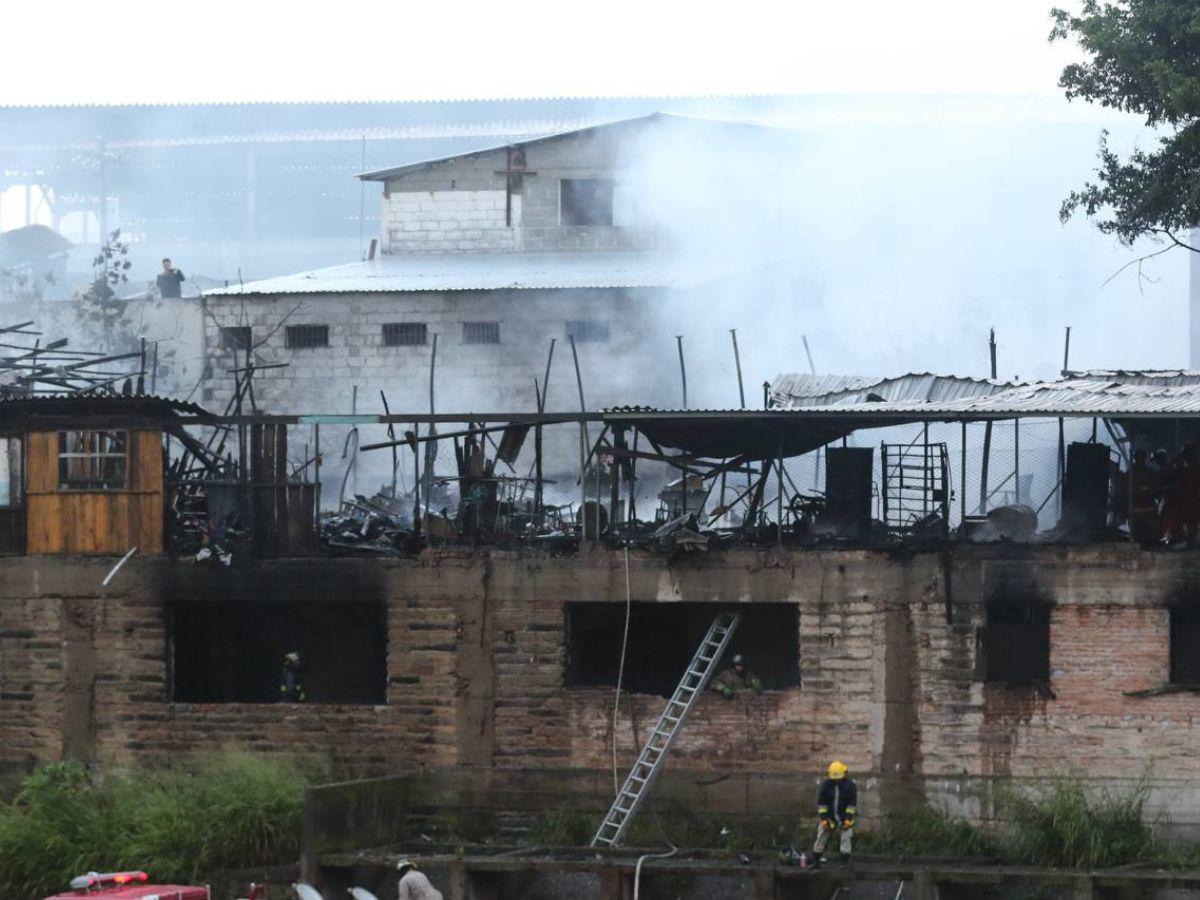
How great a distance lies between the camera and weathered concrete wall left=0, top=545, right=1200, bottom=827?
2425 cm

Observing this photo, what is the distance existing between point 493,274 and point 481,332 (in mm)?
1933

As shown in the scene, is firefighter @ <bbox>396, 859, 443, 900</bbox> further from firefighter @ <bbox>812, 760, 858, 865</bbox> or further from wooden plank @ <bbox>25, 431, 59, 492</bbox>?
wooden plank @ <bbox>25, 431, 59, 492</bbox>

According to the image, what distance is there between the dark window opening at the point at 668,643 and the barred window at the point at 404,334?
40.2 ft

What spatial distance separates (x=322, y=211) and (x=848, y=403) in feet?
100

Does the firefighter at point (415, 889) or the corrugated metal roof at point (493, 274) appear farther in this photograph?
the corrugated metal roof at point (493, 274)

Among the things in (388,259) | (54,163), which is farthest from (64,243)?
(388,259)

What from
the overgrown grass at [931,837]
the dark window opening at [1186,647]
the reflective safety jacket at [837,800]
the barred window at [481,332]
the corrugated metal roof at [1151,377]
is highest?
the barred window at [481,332]

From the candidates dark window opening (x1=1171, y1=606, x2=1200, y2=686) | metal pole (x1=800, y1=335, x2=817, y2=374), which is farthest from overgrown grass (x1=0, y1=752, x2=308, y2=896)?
metal pole (x1=800, y1=335, x2=817, y2=374)

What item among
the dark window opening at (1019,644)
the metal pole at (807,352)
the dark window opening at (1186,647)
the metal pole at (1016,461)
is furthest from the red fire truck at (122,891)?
the metal pole at (807,352)

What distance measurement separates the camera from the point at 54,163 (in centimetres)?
5847

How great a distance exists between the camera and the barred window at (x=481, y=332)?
38281 millimetres

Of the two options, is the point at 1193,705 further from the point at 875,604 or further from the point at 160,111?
the point at 160,111

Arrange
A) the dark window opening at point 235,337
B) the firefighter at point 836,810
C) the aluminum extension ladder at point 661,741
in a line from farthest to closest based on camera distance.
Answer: the dark window opening at point 235,337, the aluminum extension ladder at point 661,741, the firefighter at point 836,810

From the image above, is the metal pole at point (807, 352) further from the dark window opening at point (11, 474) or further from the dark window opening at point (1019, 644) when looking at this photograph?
the dark window opening at point (11, 474)
